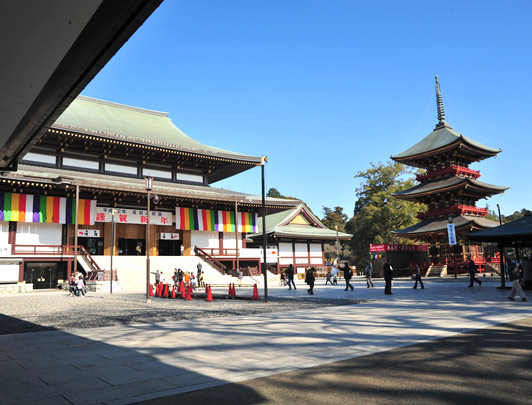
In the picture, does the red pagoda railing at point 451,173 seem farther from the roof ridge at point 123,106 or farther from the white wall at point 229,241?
the roof ridge at point 123,106

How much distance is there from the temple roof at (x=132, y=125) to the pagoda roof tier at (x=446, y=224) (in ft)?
55.6

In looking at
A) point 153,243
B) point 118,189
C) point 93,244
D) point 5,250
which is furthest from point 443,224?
point 5,250

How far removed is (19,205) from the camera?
1087 inches

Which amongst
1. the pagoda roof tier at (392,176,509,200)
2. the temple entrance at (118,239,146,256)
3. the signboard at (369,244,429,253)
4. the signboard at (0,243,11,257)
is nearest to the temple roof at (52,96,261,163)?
the temple entrance at (118,239,146,256)

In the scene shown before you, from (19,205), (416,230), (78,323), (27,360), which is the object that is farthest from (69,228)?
(416,230)

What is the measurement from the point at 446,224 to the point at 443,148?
7.90 meters

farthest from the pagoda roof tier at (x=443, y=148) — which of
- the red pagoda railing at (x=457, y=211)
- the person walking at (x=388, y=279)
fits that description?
the person walking at (x=388, y=279)

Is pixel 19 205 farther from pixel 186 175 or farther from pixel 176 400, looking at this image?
pixel 176 400

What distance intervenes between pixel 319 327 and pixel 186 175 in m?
31.3

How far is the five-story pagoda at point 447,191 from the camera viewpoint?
38.2 metres

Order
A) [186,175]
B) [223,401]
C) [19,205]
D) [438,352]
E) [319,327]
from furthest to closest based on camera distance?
1. [186,175]
2. [19,205]
3. [319,327]
4. [438,352]
5. [223,401]

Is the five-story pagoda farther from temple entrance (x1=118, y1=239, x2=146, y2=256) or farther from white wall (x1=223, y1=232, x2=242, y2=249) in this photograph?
temple entrance (x1=118, y1=239, x2=146, y2=256)

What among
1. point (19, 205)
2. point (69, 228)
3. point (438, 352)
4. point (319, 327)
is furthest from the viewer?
point (69, 228)

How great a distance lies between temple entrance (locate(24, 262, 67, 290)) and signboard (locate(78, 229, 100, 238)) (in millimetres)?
3477
